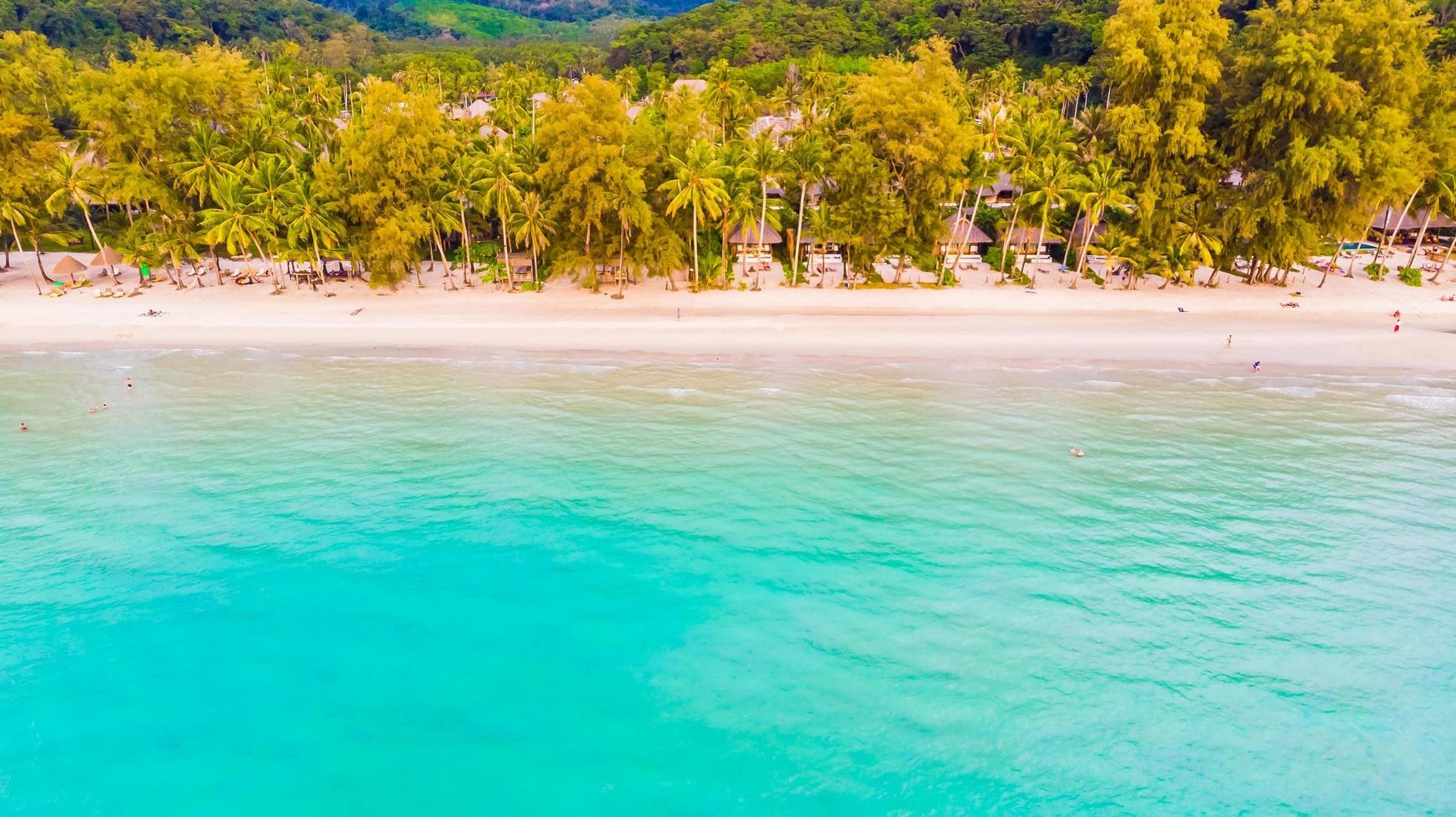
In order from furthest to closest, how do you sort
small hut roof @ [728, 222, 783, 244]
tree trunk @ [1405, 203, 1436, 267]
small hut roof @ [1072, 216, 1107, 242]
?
1. small hut roof @ [1072, 216, 1107, 242]
2. tree trunk @ [1405, 203, 1436, 267]
3. small hut roof @ [728, 222, 783, 244]

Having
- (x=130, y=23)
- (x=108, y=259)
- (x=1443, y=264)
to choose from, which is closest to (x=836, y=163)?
(x=1443, y=264)

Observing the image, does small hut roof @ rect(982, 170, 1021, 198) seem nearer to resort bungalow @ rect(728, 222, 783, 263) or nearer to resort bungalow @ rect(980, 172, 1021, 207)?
resort bungalow @ rect(980, 172, 1021, 207)

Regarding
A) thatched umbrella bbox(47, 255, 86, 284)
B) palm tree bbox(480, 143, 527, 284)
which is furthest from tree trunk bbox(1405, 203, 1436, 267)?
thatched umbrella bbox(47, 255, 86, 284)

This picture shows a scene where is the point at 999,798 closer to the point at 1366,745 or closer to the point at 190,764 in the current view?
the point at 1366,745

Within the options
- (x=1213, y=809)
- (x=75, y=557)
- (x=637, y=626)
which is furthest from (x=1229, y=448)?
(x=75, y=557)

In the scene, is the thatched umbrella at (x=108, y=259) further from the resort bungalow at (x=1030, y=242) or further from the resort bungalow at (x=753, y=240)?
the resort bungalow at (x=1030, y=242)

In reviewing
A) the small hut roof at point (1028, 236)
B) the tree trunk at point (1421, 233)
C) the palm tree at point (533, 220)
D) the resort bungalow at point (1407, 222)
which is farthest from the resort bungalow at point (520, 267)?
the resort bungalow at point (1407, 222)

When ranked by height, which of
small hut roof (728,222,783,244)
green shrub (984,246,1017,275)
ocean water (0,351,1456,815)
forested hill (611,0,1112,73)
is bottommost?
ocean water (0,351,1456,815)
